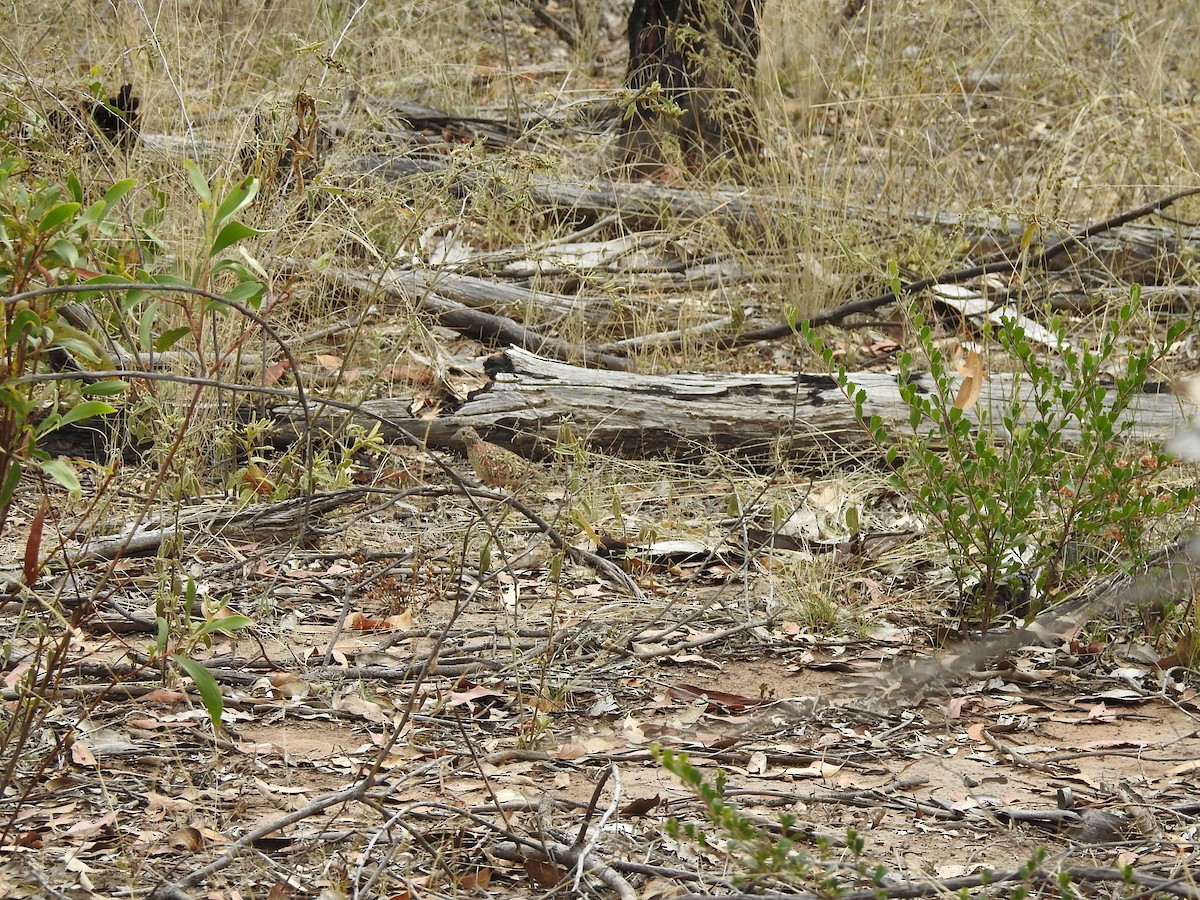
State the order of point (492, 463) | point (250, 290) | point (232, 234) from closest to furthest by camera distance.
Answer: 1. point (232, 234)
2. point (250, 290)
3. point (492, 463)

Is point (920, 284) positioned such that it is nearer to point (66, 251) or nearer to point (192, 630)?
point (192, 630)

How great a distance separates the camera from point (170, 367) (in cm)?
379

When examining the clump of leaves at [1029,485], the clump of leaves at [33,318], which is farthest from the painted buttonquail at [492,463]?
the clump of leaves at [33,318]

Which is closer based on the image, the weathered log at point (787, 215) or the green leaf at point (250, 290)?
the green leaf at point (250, 290)

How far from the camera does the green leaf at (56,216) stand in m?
1.78

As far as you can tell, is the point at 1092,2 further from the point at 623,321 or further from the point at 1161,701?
the point at 1161,701

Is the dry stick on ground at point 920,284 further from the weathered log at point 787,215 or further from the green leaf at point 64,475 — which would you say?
the green leaf at point 64,475

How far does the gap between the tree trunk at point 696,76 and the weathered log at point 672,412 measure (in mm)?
1765

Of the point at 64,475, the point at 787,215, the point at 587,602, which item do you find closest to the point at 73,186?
the point at 64,475

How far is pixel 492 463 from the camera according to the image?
141 inches

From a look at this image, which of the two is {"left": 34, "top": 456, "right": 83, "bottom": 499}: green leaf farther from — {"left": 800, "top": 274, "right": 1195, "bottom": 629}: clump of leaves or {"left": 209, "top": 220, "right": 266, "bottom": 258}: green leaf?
{"left": 800, "top": 274, "right": 1195, "bottom": 629}: clump of leaves

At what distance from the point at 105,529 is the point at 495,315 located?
1872 mm

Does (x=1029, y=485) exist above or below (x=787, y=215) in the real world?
below

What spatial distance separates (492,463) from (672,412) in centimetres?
71
